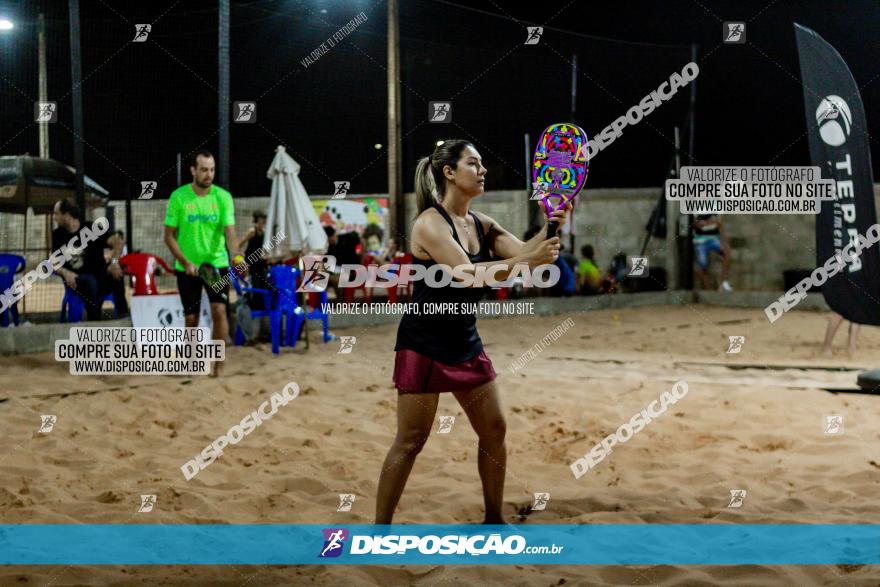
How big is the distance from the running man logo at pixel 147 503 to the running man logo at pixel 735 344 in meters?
6.68

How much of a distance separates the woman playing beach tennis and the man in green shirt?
153 inches

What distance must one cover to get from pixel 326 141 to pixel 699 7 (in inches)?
301

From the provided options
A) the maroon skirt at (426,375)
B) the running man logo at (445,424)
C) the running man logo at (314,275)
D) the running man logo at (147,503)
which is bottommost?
the running man logo at (147,503)

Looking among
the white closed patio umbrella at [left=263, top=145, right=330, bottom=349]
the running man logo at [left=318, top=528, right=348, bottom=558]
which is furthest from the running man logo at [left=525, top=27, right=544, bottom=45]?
the running man logo at [left=318, top=528, right=348, bottom=558]

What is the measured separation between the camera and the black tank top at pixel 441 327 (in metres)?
3.36

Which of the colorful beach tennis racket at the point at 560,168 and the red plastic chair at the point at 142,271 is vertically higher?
the colorful beach tennis racket at the point at 560,168

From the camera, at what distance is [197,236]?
693 centimetres

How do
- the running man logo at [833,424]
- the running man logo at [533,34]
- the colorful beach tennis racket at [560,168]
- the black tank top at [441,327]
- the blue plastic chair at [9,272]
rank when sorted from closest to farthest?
the colorful beach tennis racket at [560,168] → the black tank top at [441,327] → the running man logo at [833,424] → the blue plastic chair at [9,272] → the running man logo at [533,34]

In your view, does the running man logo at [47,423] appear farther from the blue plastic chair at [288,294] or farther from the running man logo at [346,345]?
the running man logo at [346,345]

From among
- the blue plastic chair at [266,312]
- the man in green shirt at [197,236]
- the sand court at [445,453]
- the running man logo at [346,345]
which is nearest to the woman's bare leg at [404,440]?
the sand court at [445,453]

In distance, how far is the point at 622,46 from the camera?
15.4 meters

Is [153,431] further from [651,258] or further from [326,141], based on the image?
[651,258]

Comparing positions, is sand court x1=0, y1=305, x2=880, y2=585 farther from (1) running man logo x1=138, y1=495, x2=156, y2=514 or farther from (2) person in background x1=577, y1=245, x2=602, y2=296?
(2) person in background x1=577, y1=245, x2=602, y2=296

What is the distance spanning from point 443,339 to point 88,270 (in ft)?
Result: 22.6
